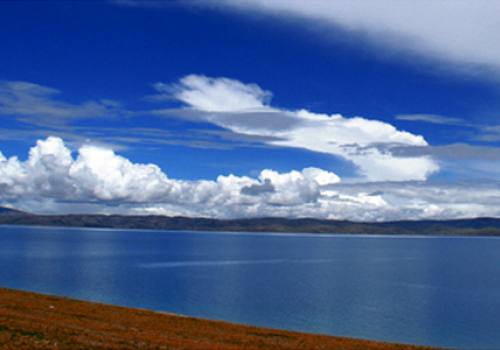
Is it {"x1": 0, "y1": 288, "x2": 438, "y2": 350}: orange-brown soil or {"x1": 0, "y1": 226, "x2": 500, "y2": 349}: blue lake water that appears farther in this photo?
{"x1": 0, "y1": 226, "x2": 500, "y2": 349}: blue lake water

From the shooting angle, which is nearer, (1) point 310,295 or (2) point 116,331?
(2) point 116,331

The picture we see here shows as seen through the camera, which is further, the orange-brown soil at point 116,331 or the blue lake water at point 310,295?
the blue lake water at point 310,295

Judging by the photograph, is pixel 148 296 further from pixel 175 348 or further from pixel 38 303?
pixel 175 348

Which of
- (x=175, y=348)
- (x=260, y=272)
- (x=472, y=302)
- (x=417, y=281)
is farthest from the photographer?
(x=260, y=272)

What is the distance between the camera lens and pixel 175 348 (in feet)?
119

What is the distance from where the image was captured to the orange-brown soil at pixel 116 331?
35.2 m

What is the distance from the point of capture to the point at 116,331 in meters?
44.7

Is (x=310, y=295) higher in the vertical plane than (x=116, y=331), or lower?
lower

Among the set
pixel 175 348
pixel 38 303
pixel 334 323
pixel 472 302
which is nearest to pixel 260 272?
pixel 472 302

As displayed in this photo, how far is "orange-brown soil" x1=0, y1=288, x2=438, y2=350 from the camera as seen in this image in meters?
35.2

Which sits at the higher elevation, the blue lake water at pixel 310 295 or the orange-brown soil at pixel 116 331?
the orange-brown soil at pixel 116 331

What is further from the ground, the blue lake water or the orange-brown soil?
the orange-brown soil

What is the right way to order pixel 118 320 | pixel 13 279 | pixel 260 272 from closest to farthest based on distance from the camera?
pixel 118 320, pixel 13 279, pixel 260 272

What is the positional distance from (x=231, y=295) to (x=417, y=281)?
6295cm
